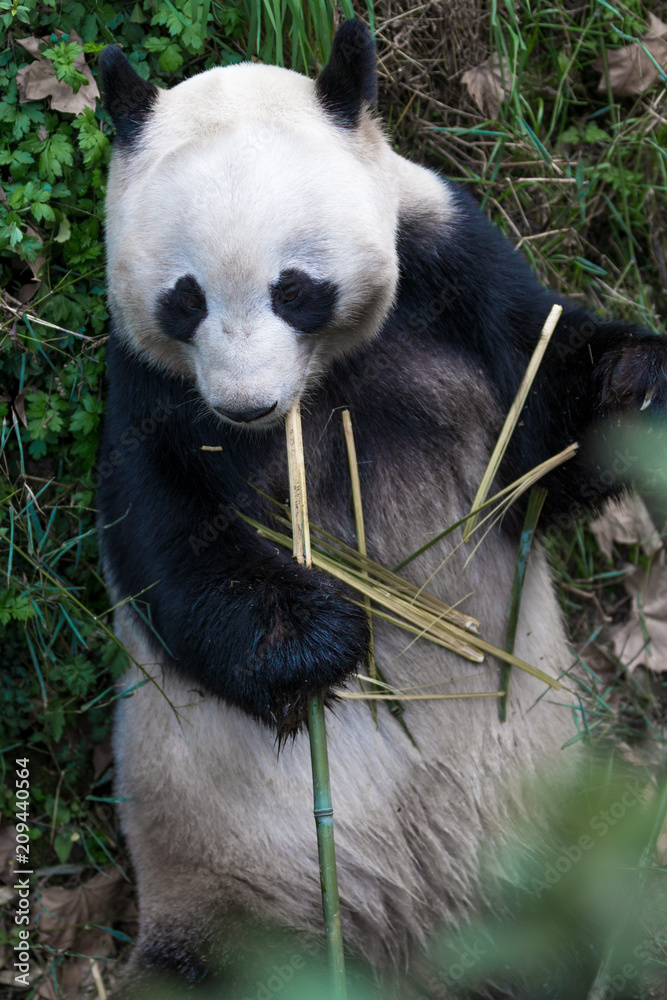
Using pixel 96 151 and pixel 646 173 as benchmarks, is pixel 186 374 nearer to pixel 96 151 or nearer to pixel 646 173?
pixel 96 151

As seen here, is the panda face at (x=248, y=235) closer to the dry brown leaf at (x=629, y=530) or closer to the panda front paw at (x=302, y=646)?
the panda front paw at (x=302, y=646)

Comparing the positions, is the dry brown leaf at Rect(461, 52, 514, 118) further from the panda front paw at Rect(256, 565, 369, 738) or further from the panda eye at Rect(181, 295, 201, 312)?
the panda front paw at Rect(256, 565, 369, 738)

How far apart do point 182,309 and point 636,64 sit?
257 centimetres

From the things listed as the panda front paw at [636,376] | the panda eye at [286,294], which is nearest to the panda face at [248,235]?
the panda eye at [286,294]

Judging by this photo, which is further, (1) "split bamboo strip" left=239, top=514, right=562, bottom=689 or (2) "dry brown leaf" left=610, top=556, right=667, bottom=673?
(2) "dry brown leaf" left=610, top=556, right=667, bottom=673

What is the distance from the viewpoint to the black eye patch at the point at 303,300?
235 cm

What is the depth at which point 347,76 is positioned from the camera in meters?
2.51

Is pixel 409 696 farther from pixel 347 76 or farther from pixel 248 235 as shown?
pixel 347 76

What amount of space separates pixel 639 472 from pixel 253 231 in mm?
1381

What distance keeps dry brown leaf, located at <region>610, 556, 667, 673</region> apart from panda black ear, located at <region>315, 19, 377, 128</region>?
2.41m

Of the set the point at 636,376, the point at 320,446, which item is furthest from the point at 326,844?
the point at 636,376

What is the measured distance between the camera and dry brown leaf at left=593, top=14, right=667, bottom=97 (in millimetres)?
3961

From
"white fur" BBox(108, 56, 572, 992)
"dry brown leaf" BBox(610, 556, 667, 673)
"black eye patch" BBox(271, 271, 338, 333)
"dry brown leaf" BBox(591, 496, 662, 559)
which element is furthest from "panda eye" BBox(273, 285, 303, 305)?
"dry brown leaf" BBox(610, 556, 667, 673)

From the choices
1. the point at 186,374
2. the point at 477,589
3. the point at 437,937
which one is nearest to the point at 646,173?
the point at 477,589
